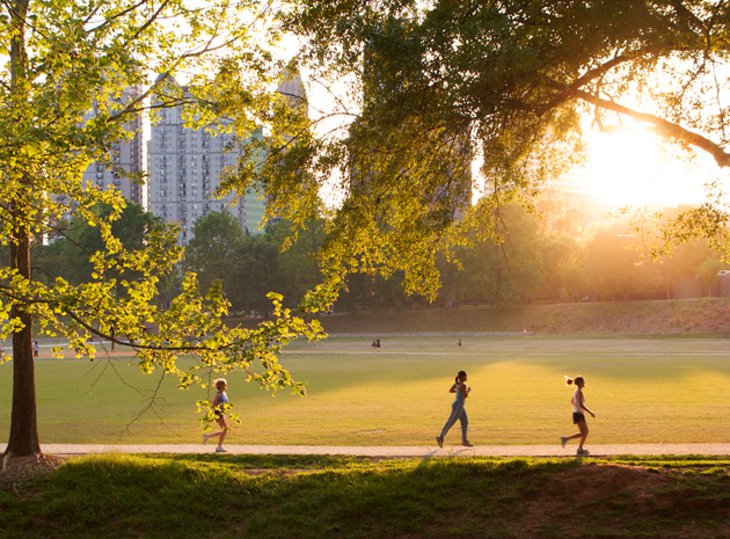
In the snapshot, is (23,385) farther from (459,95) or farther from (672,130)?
(672,130)

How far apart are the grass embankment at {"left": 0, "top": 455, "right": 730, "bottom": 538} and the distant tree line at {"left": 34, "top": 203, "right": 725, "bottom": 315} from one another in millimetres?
78661

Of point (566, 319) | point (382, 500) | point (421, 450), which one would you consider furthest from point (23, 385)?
point (566, 319)

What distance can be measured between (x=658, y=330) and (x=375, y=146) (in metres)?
78.1

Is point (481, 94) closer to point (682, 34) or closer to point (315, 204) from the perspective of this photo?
point (682, 34)

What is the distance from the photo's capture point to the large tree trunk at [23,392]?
579 inches

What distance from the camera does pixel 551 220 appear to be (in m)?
146

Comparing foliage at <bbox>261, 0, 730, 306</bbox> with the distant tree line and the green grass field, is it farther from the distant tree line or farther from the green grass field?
the distant tree line

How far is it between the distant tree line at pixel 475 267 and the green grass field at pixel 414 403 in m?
45.2

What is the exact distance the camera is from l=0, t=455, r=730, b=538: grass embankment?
35.5 feet

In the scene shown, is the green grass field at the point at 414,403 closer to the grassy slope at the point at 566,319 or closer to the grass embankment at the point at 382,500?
the grass embankment at the point at 382,500

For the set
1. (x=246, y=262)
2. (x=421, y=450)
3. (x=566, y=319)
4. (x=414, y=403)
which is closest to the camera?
(x=421, y=450)

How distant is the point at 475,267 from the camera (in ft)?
341

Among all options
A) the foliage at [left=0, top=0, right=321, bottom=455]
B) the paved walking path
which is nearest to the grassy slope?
the paved walking path

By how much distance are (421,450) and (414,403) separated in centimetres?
1128
